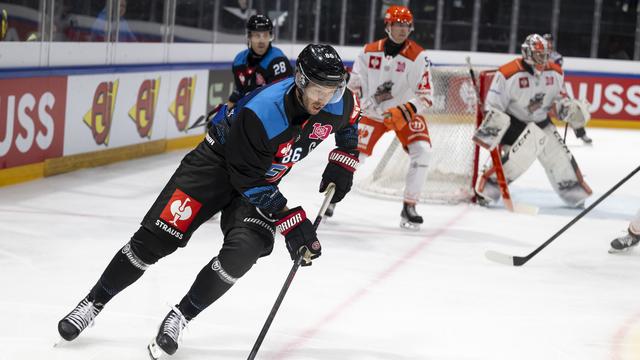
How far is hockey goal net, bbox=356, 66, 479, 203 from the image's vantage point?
23.5ft

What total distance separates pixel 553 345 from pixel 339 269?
133 cm

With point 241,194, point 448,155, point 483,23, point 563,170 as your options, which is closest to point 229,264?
point 241,194

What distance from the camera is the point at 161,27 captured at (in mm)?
9047

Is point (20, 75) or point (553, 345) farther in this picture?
point (20, 75)

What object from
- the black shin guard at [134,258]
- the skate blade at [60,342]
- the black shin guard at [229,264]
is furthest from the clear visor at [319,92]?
the skate blade at [60,342]

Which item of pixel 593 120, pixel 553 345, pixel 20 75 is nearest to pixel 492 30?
pixel 593 120

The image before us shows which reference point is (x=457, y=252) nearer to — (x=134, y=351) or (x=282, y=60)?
(x=282, y=60)

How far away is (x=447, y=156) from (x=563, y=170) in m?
0.85

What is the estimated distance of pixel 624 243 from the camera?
548 cm

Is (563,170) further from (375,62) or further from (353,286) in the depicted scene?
(353,286)

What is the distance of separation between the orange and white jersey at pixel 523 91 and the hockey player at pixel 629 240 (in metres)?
1.50

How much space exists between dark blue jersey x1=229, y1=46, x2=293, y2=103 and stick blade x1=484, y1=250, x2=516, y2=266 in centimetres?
147

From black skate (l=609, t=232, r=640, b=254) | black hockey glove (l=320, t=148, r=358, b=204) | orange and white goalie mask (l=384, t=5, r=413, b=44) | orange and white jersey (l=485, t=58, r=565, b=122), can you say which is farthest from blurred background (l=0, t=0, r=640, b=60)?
black hockey glove (l=320, t=148, r=358, b=204)

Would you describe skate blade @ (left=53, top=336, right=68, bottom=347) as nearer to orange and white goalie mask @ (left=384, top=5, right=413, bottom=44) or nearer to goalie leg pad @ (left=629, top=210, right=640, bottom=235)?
orange and white goalie mask @ (left=384, top=5, right=413, bottom=44)
